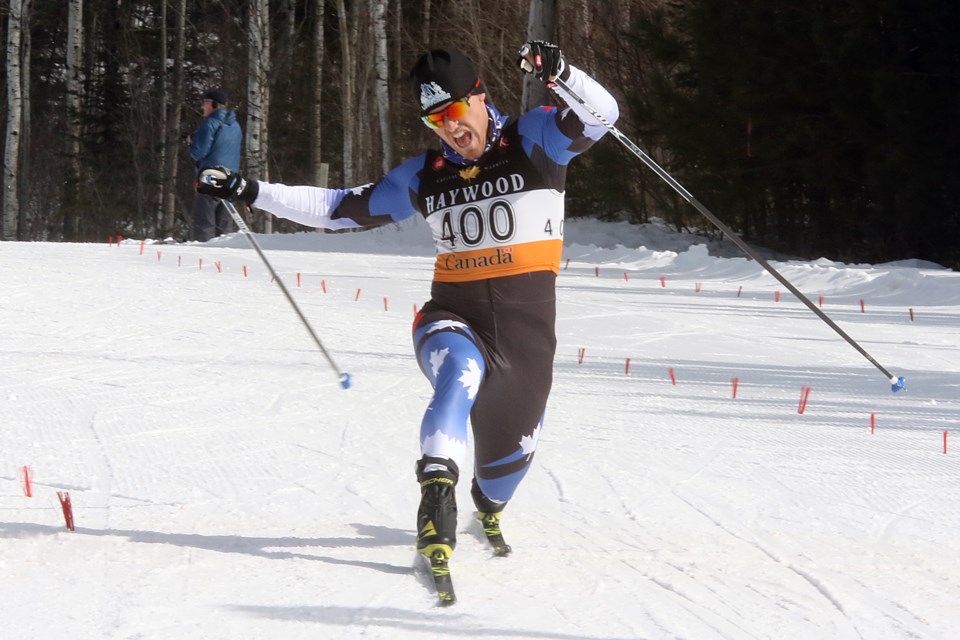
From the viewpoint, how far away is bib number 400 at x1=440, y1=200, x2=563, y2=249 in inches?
175

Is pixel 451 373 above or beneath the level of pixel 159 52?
beneath

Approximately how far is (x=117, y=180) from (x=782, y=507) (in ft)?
97.7

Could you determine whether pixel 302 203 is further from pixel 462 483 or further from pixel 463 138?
pixel 462 483

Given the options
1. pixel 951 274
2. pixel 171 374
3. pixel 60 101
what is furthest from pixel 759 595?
pixel 60 101

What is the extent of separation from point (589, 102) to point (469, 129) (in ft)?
1.39

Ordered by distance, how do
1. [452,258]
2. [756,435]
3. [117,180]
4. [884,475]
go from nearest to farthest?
[452,258] < [884,475] < [756,435] < [117,180]

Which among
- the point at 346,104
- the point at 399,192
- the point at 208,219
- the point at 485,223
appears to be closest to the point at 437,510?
the point at 485,223

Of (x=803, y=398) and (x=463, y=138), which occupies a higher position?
(x=463, y=138)

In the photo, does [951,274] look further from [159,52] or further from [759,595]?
[159,52]

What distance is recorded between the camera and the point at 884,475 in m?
6.00

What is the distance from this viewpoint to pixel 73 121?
30.6 m

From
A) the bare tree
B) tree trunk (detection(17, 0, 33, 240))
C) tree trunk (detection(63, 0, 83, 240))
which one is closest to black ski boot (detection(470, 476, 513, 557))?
the bare tree

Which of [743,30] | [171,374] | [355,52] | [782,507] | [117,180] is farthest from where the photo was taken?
[117,180]

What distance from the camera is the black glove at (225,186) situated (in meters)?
4.76
